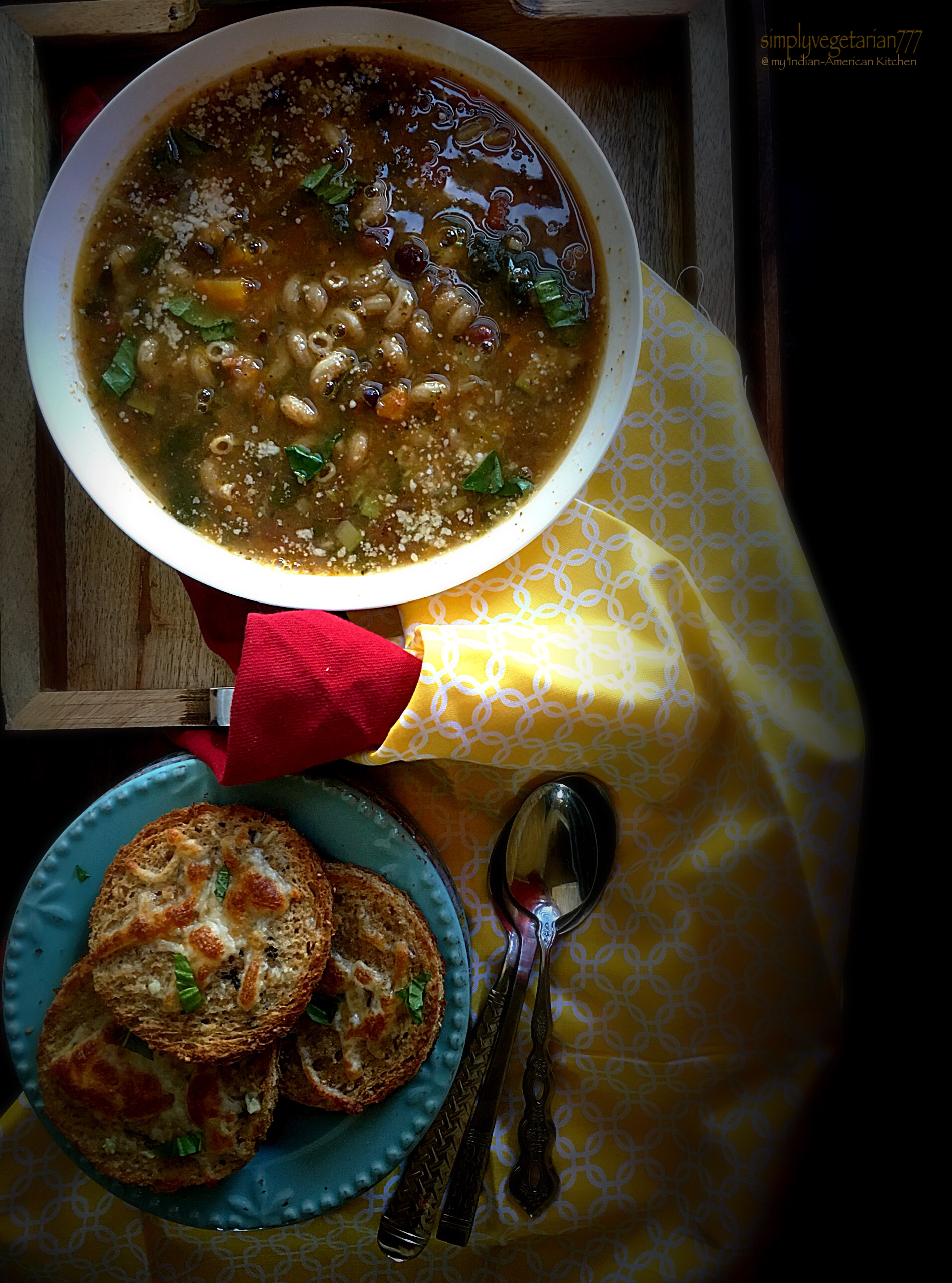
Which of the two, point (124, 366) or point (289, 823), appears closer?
point (124, 366)

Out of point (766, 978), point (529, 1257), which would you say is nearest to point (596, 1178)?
point (529, 1257)

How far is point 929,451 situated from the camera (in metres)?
3.04

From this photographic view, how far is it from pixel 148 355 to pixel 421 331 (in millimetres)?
673

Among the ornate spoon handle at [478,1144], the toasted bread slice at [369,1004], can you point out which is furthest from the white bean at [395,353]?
the ornate spoon handle at [478,1144]

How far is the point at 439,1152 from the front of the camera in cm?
243

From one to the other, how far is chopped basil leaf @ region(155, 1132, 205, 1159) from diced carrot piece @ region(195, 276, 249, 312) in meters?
2.07

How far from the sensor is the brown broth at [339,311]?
2199 mm

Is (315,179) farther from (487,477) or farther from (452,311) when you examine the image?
(487,477)

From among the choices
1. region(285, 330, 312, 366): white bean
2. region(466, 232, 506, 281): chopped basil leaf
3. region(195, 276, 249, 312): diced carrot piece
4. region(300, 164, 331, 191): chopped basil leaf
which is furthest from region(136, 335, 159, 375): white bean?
region(466, 232, 506, 281): chopped basil leaf

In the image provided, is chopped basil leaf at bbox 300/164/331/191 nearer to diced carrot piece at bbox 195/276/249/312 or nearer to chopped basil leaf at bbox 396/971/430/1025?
diced carrot piece at bbox 195/276/249/312

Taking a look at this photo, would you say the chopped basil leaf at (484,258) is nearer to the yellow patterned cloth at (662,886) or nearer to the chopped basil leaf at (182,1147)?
the yellow patterned cloth at (662,886)

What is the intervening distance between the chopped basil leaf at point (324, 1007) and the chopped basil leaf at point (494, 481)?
1.36m

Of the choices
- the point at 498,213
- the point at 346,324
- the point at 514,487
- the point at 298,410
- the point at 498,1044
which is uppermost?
the point at 498,213

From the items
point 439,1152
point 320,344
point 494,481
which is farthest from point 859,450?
point 439,1152
